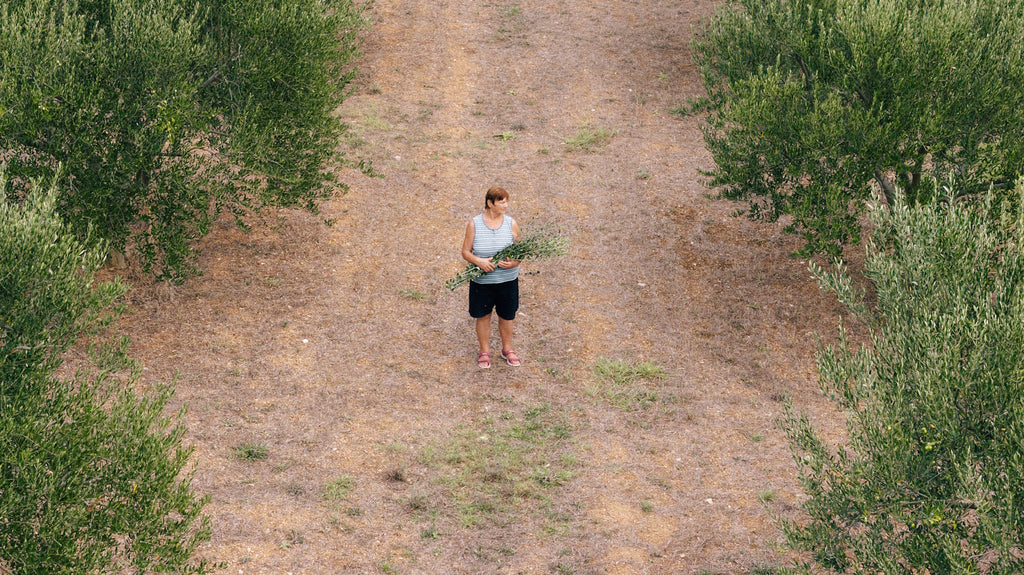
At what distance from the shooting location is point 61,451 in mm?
7129

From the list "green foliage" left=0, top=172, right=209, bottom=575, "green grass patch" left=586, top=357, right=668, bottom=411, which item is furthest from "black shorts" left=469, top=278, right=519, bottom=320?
"green foliage" left=0, top=172, right=209, bottom=575

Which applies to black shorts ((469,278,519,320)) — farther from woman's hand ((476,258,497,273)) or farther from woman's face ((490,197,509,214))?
woman's face ((490,197,509,214))

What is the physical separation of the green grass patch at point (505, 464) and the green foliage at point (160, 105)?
511cm

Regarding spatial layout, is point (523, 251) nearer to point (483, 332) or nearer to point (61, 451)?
point (483, 332)

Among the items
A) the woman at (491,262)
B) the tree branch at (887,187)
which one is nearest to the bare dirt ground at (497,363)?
the woman at (491,262)

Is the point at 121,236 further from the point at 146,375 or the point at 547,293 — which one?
the point at 547,293

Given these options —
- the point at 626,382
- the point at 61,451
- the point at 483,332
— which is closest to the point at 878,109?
the point at 626,382

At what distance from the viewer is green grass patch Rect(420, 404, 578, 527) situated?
402 inches

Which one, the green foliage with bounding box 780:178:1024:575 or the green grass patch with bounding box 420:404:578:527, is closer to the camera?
the green foliage with bounding box 780:178:1024:575

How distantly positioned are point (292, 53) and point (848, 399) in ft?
32.2

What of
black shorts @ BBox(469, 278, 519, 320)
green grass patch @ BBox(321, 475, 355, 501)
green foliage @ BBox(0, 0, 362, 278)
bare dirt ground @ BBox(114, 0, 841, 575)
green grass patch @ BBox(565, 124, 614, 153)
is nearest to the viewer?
bare dirt ground @ BBox(114, 0, 841, 575)

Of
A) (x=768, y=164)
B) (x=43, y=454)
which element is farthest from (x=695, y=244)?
(x=43, y=454)

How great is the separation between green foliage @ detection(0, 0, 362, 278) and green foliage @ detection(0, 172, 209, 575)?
320cm

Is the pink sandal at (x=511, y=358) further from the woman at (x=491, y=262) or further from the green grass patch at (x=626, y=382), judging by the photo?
the green grass patch at (x=626, y=382)
